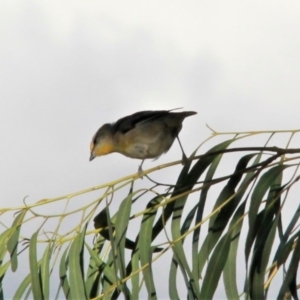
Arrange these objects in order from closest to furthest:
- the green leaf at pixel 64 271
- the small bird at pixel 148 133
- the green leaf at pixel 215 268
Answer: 1. the green leaf at pixel 215 268
2. the green leaf at pixel 64 271
3. the small bird at pixel 148 133

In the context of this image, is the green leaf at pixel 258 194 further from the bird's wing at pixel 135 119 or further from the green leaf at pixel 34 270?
the bird's wing at pixel 135 119

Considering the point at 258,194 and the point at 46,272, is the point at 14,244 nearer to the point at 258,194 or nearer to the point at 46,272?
the point at 46,272

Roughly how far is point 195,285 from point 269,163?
2.31 feet

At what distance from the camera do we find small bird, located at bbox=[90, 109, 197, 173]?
17.8ft

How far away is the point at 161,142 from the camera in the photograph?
5.43m

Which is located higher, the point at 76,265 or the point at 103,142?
the point at 103,142

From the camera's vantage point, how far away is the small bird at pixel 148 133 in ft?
17.8

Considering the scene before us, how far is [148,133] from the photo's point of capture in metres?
5.43

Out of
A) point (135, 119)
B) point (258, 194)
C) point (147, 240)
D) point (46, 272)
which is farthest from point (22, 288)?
point (135, 119)

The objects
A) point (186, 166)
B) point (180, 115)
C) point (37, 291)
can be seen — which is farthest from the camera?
point (180, 115)

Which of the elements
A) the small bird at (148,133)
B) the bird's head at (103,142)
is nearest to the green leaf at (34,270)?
the small bird at (148,133)

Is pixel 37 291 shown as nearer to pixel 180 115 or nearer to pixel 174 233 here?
pixel 174 233

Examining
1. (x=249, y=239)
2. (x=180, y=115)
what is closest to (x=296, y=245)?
(x=249, y=239)

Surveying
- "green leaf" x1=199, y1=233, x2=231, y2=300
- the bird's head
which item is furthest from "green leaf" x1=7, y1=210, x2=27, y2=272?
the bird's head
